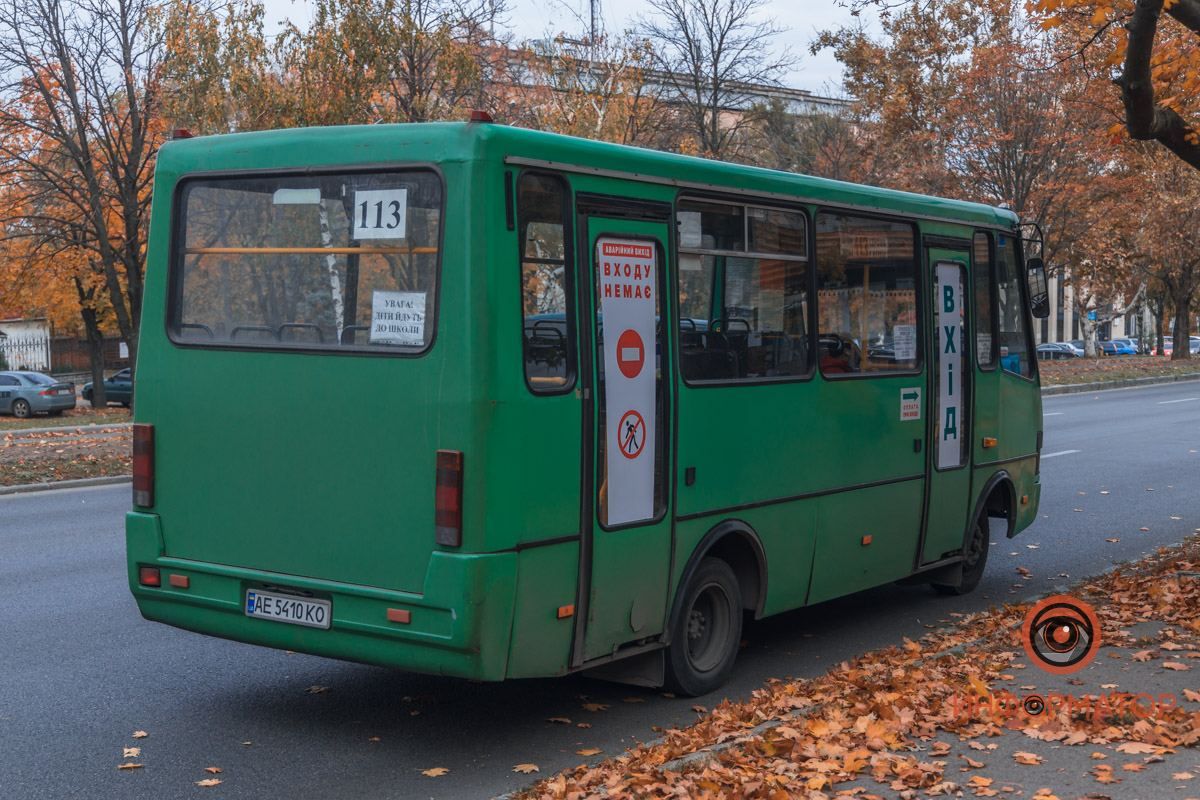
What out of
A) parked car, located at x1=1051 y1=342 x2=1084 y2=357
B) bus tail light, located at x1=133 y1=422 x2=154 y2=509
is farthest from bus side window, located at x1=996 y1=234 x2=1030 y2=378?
parked car, located at x1=1051 y1=342 x2=1084 y2=357

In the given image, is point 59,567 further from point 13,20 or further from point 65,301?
point 65,301

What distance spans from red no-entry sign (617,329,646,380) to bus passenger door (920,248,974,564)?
3561 millimetres

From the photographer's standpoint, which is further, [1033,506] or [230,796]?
[1033,506]

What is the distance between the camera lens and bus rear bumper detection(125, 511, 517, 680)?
6172mm

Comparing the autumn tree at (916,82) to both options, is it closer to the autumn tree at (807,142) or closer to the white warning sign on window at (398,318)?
the autumn tree at (807,142)

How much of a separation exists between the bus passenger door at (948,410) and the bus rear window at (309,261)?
4820mm

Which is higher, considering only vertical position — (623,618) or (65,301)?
(65,301)

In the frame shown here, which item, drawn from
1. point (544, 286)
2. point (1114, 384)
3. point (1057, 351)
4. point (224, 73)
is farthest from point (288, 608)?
point (1057, 351)

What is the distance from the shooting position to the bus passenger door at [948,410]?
10102mm

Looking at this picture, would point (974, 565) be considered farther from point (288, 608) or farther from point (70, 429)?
point (70, 429)

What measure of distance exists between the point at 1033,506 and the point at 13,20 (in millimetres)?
26918

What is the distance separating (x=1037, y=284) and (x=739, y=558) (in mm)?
4512

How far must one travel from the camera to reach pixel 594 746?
690 cm

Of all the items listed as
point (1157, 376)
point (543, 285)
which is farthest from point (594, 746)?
point (1157, 376)
